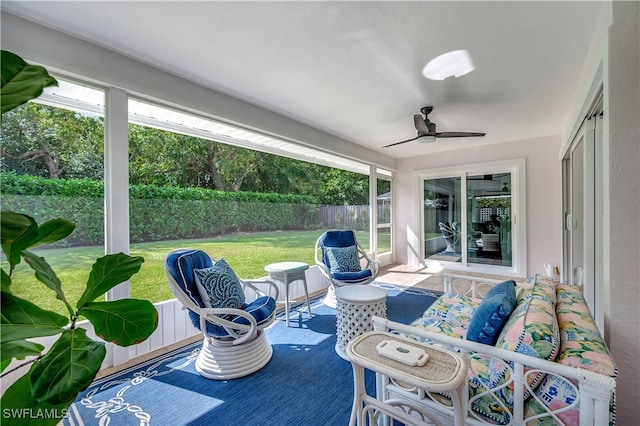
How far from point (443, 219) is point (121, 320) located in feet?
19.1

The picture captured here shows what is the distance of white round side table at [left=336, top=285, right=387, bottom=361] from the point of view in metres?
2.31

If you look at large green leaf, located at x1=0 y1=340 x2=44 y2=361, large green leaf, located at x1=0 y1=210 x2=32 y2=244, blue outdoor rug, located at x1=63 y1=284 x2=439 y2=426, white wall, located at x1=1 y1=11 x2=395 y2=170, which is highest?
white wall, located at x1=1 y1=11 x2=395 y2=170

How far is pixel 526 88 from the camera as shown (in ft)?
9.11

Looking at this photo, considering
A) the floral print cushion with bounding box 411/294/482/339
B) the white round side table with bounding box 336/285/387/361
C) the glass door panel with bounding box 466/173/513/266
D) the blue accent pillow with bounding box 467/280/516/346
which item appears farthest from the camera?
the glass door panel with bounding box 466/173/513/266

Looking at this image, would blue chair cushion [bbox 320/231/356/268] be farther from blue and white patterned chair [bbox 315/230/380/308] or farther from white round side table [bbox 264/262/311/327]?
white round side table [bbox 264/262/311/327]

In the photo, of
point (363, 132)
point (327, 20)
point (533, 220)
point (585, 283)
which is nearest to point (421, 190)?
point (533, 220)

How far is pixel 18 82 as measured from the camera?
0.76 metres

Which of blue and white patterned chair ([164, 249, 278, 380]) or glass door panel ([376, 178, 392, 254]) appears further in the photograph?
glass door panel ([376, 178, 392, 254])

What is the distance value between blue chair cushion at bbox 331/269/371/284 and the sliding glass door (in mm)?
2997

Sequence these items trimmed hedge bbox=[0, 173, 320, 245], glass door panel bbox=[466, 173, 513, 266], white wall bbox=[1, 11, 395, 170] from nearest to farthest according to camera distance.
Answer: white wall bbox=[1, 11, 395, 170], trimmed hedge bbox=[0, 173, 320, 245], glass door panel bbox=[466, 173, 513, 266]

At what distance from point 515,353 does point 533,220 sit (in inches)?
184

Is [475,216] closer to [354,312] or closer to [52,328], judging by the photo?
[354,312]

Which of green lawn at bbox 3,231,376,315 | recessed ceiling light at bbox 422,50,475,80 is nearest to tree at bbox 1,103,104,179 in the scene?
green lawn at bbox 3,231,376,315

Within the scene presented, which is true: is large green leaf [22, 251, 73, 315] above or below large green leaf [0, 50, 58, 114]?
below
